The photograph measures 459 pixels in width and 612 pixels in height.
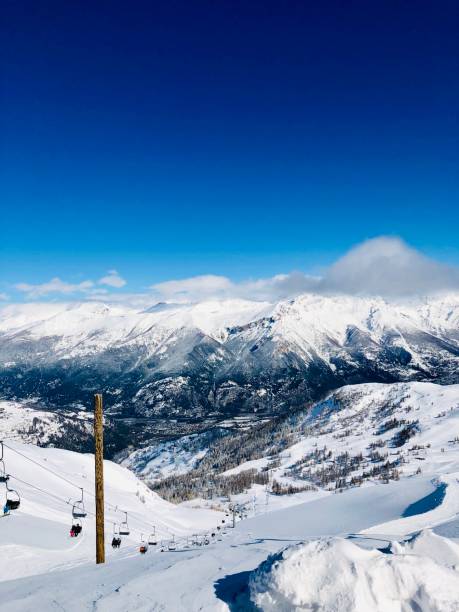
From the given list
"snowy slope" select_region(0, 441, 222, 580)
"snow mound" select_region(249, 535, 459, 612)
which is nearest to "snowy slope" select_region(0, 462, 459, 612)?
"snow mound" select_region(249, 535, 459, 612)

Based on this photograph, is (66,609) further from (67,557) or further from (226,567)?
(67,557)

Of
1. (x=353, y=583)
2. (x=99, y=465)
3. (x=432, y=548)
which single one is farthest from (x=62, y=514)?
(x=353, y=583)

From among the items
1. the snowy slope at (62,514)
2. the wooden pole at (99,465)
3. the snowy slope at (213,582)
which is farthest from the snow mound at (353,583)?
the snowy slope at (62,514)

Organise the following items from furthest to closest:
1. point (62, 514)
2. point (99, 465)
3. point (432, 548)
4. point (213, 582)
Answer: point (62, 514)
point (99, 465)
point (213, 582)
point (432, 548)

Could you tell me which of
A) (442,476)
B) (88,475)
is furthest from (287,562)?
(88,475)

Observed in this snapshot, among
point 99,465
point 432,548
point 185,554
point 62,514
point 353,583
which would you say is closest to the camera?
point 353,583

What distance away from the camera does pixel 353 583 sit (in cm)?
1152

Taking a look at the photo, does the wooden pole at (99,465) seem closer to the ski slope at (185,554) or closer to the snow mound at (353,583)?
the ski slope at (185,554)

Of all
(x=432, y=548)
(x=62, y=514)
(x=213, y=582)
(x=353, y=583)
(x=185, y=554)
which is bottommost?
(x=62, y=514)

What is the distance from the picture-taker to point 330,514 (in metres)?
92.2

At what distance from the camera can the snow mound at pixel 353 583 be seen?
11.2 meters

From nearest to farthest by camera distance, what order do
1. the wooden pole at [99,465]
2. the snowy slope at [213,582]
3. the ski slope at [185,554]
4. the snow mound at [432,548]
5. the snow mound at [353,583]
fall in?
the snow mound at [353,583] < the snowy slope at [213,582] < the ski slope at [185,554] < the snow mound at [432,548] < the wooden pole at [99,465]

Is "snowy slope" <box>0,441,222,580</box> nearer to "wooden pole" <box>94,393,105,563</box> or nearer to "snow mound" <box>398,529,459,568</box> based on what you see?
"wooden pole" <box>94,393,105,563</box>

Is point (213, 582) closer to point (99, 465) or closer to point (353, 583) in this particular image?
point (353, 583)
